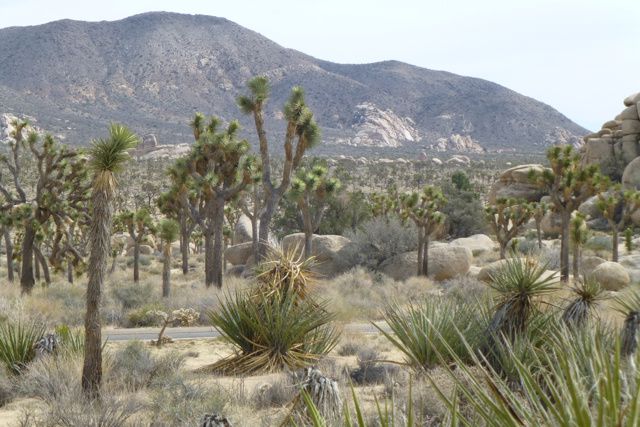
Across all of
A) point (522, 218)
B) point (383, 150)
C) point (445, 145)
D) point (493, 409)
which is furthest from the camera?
point (445, 145)

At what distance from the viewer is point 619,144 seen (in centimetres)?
5316

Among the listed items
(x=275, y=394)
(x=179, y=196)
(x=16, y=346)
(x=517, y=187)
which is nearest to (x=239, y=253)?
(x=179, y=196)

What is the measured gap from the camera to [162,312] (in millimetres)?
20562

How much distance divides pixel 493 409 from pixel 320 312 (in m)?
8.47

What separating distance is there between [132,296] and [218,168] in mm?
5582

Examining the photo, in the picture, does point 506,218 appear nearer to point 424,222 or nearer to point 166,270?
point 424,222

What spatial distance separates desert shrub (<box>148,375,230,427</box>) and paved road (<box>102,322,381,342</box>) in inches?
301

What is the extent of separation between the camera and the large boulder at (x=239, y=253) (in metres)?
39.5

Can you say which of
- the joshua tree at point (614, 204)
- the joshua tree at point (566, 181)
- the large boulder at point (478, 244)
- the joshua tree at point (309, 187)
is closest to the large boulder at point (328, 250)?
the joshua tree at point (309, 187)

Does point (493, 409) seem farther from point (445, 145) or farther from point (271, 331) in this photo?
point (445, 145)

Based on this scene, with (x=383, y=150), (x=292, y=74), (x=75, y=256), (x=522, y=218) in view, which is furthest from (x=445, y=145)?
(x=75, y=256)

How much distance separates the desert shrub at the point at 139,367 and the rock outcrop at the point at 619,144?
152 ft

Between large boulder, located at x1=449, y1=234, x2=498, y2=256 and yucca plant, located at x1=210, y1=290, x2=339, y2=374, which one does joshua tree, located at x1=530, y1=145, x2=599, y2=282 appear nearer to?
large boulder, located at x1=449, y1=234, x2=498, y2=256

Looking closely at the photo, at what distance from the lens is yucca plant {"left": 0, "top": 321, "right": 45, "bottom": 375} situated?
1080 centimetres
